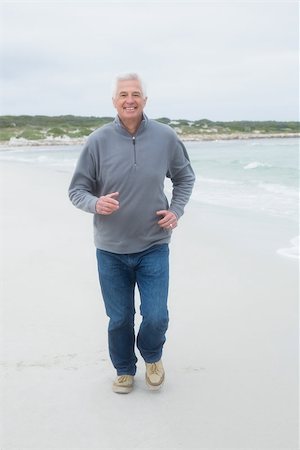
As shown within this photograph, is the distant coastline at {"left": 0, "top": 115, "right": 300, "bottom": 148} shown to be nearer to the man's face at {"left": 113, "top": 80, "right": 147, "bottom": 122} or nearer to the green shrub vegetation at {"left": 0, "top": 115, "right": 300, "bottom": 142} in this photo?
the green shrub vegetation at {"left": 0, "top": 115, "right": 300, "bottom": 142}

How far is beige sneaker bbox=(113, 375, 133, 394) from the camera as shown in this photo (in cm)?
329

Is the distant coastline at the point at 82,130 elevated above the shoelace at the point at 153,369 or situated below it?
above

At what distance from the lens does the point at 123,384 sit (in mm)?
3305

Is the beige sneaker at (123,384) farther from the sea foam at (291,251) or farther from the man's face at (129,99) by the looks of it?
the sea foam at (291,251)

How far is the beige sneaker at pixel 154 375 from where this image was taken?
3291 mm

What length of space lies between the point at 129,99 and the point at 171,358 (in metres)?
1.75

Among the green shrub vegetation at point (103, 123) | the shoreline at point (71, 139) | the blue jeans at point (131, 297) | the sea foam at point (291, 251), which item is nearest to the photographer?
the blue jeans at point (131, 297)

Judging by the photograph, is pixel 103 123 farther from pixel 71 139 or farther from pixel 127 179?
pixel 127 179

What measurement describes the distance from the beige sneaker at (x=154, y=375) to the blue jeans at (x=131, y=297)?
0.13 ft

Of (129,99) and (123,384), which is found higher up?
(129,99)

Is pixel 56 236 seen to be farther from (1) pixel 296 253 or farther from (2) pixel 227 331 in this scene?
(2) pixel 227 331

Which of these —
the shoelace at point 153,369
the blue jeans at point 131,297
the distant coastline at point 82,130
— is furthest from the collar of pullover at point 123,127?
the distant coastline at point 82,130

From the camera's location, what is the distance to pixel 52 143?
68.7m

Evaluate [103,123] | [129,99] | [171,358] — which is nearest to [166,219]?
[129,99]
